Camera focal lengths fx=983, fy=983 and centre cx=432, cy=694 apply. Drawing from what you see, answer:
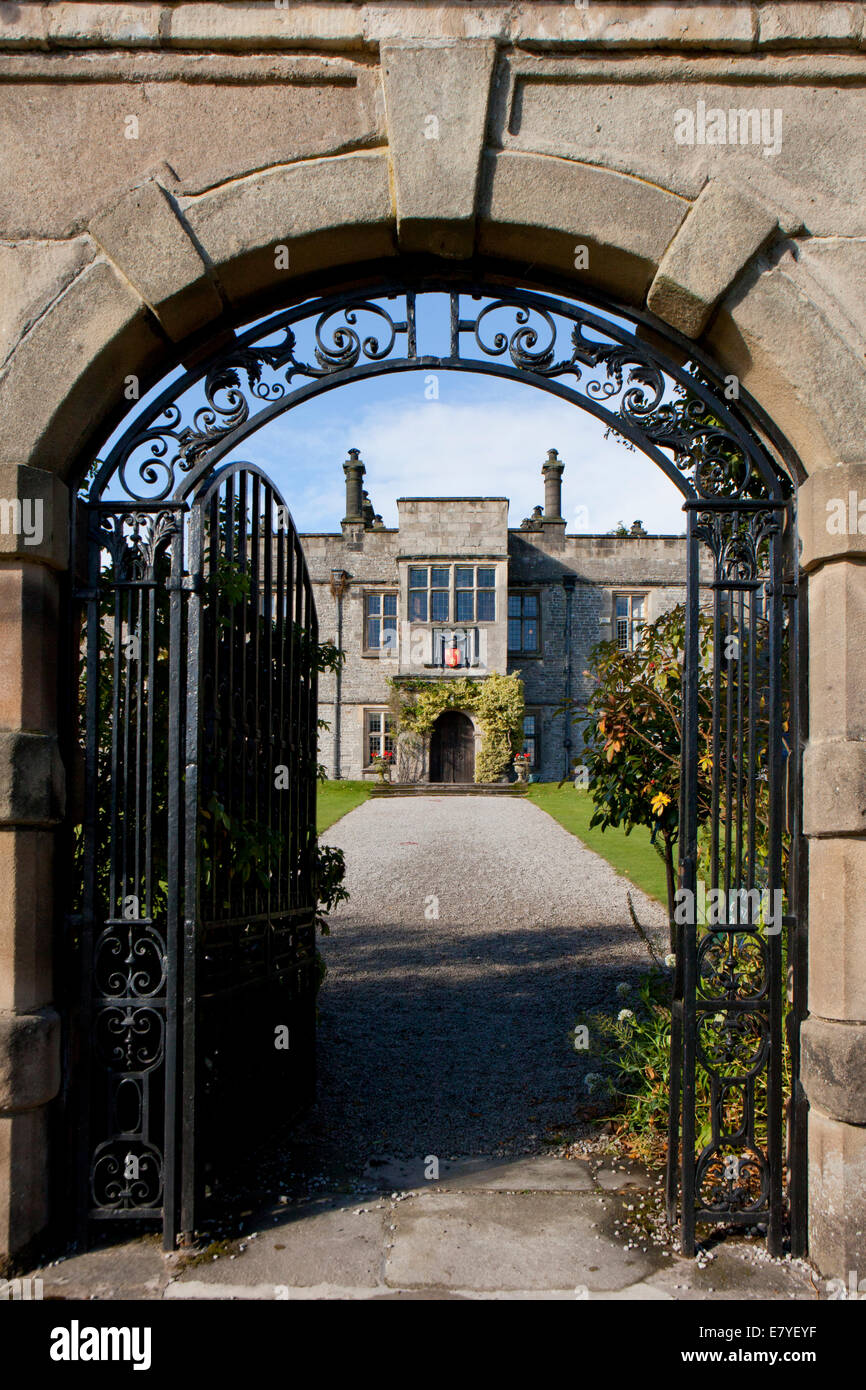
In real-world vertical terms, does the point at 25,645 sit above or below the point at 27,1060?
above

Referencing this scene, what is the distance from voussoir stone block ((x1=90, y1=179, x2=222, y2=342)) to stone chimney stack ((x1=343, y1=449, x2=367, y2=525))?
28.6 meters

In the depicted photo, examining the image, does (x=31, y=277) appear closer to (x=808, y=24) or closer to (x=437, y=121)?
(x=437, y=121)

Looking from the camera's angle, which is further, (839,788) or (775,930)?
(775,930)

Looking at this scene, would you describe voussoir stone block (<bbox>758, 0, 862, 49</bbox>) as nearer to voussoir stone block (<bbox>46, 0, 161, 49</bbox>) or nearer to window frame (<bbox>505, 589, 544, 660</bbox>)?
voussoir stone block (<bbox>46, 0, 161, 49</bbox>)

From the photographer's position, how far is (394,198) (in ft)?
11.6

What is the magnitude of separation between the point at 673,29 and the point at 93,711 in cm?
321

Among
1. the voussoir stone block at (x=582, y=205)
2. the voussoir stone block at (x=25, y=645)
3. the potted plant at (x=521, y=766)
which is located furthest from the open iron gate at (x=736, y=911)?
the potted plant at (x=521, y=766)

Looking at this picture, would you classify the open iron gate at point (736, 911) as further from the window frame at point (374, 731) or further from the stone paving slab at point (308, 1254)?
the window frame at point (374, 731)

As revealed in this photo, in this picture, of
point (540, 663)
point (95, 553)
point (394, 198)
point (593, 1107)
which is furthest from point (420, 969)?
point (540, 663)

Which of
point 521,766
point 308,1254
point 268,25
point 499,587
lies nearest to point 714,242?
point 268,25

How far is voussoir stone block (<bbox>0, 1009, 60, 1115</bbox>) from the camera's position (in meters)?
3.27

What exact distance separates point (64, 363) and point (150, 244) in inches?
20.5

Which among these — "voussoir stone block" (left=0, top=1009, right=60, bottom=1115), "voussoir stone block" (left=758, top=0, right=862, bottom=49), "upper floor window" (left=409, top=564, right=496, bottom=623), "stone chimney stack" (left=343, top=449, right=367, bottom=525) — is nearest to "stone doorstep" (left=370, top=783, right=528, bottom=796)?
"upper floor window" (left=409, top=564, right=496, bottom=623)

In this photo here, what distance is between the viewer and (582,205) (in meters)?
3.51
